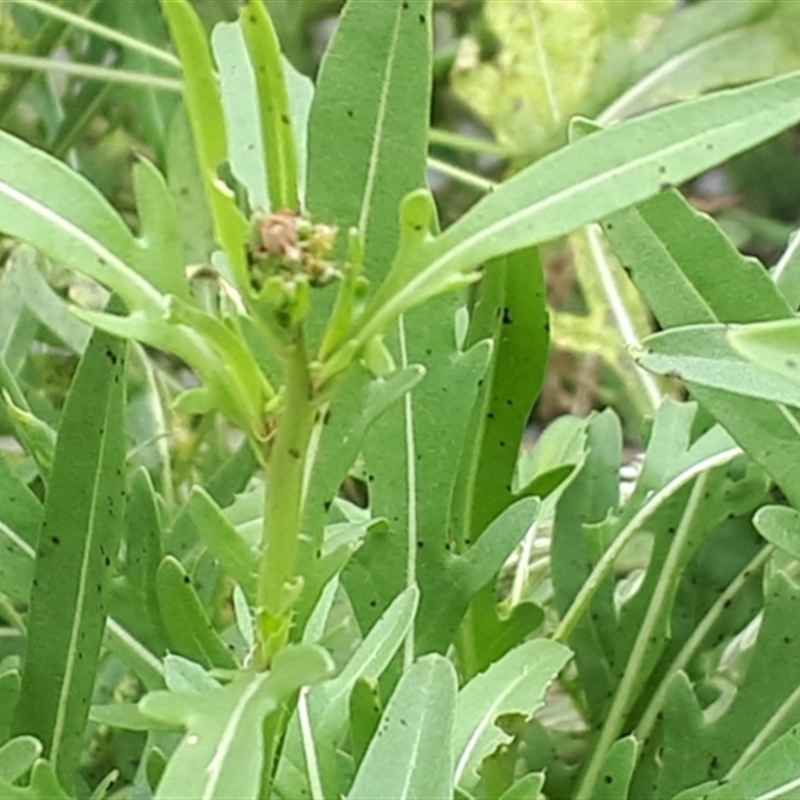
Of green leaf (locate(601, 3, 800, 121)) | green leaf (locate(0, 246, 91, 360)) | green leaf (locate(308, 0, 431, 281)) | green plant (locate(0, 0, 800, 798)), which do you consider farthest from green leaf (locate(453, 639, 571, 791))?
green leaf (locate(601, 3, 800, 121))

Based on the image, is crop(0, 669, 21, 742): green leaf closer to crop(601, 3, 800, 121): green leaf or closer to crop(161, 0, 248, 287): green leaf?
crop(161, 0, 248, 287): green leaf

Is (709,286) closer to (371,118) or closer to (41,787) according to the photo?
(371,118)

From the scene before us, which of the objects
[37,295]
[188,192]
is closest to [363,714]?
[37,295]

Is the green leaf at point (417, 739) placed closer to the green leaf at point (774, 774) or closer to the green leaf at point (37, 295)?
the green leaf at point (774, 774)

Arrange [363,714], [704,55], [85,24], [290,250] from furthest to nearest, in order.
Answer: [704,55], [85,24], [363,714], [290,250]

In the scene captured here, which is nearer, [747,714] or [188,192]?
[747,714]

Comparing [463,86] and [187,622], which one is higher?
[463,86]

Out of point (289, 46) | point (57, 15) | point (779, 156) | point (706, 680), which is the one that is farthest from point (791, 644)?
point (779, 156)
